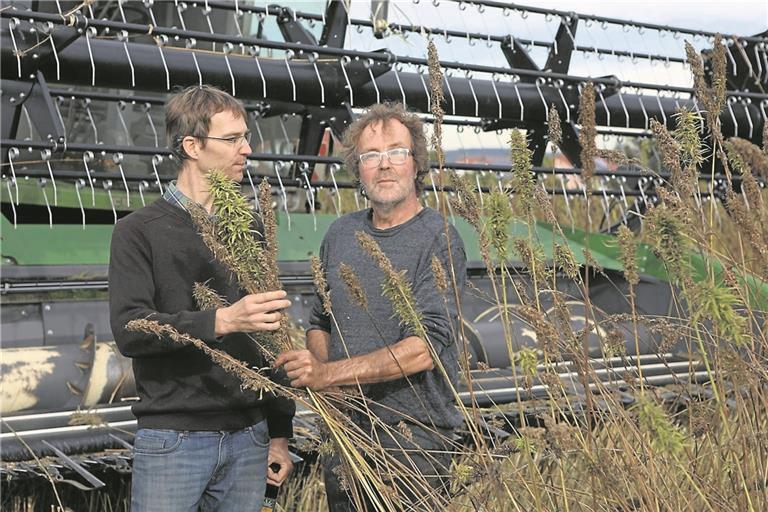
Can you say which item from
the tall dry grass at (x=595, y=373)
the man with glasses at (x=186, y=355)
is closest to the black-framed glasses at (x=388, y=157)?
the man with glasses at (x=186, y=355)

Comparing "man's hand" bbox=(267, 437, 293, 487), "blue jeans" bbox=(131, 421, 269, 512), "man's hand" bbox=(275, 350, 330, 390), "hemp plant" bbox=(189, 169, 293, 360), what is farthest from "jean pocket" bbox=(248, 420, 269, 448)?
"hemp plant" bbox=(189, 169, 293, 360)

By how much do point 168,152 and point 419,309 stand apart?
7.25 feet

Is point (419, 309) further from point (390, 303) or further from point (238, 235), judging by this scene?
point (238, 235)

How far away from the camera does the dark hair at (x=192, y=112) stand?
8.69 ft

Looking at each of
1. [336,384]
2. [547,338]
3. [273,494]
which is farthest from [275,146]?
[547,338]

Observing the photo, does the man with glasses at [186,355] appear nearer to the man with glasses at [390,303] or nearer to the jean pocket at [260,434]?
the jean pocket at [260,434]

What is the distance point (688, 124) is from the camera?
7.43 feet

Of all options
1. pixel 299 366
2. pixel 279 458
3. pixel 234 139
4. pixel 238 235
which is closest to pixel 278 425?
pixel 279 458

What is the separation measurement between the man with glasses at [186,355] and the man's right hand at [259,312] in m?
0.23

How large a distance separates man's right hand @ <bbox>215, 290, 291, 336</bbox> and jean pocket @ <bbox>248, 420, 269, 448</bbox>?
47 centimetres

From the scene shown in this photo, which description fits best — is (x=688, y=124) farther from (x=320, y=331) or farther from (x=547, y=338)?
(x=320, y=331)

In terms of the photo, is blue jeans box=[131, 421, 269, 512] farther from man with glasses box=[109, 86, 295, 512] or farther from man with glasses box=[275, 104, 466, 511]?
man with glasses box=[275, 104, 466, 511]

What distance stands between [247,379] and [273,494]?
0.83 m

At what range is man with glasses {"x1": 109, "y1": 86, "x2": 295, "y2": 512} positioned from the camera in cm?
253
